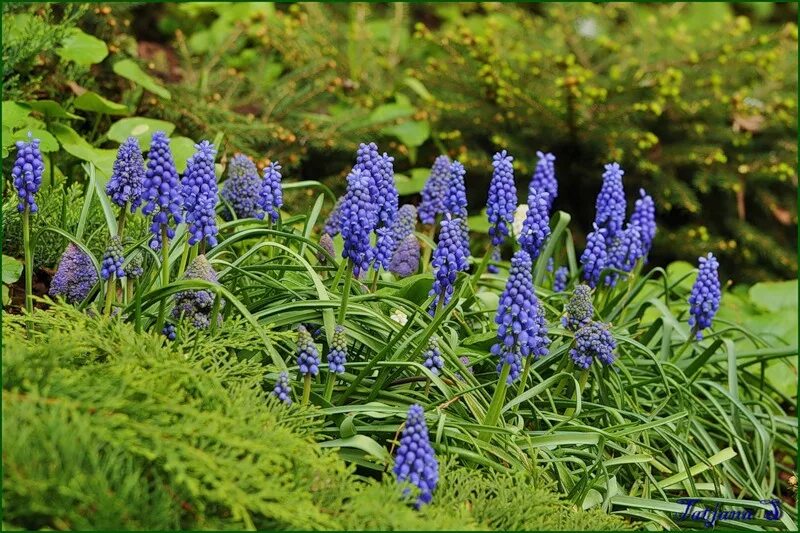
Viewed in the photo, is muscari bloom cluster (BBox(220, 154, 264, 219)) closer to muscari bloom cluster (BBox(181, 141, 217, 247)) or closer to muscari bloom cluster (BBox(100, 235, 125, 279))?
muscari bloom cluster (BBox(181, 141, 217, 247))

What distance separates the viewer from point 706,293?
13.4ft

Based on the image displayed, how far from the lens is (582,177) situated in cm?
685

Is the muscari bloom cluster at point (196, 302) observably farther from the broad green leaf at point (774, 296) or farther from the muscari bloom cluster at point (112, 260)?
the broad green leaf at point (774, 296)

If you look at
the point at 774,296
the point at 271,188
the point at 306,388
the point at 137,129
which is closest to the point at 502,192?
the point at 271,188

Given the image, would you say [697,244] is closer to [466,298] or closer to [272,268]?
[466,298]

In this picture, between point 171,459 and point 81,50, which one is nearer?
point 171,459

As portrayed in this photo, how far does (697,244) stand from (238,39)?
367 centimetres

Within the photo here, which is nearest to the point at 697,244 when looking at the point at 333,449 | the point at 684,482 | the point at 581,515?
the point at 684,482

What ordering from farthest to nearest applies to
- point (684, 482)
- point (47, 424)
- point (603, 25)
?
1. point (603, 25)
2. point (684, 482)
3. point (47, 424)

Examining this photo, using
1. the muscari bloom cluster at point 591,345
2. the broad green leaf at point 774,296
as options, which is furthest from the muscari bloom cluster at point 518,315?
the broad green leaf at point 774,296

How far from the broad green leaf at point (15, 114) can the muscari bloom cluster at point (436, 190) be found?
2057 millimetres

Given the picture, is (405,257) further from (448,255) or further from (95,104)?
(95,104)

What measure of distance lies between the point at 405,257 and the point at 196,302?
1.20 metres

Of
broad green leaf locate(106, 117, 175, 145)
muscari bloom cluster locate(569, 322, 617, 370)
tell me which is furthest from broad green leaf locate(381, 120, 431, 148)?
muscari bloom cluster locate(569, 322, 617, 370)
